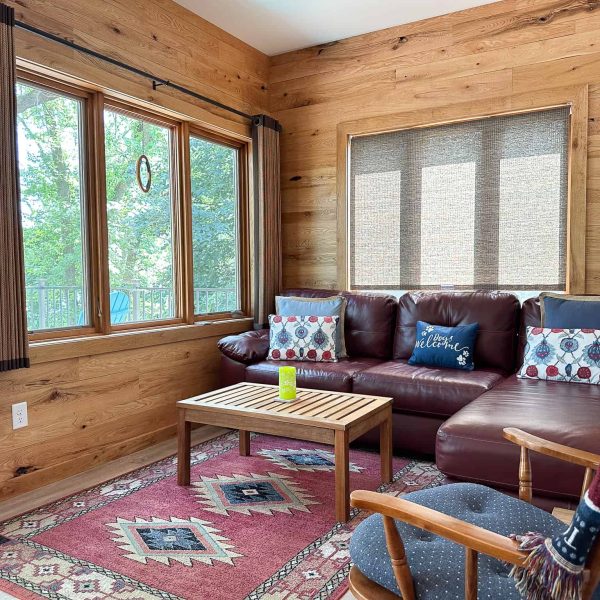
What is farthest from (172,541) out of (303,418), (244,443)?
(244,443)

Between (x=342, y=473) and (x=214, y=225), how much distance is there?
2.40 meters

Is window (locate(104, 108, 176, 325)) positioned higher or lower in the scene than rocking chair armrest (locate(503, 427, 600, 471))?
higher

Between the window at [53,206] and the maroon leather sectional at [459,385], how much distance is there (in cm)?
106

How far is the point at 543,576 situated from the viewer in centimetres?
90

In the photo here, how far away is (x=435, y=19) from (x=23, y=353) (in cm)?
341

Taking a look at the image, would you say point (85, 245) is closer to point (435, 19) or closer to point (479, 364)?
point (479, 364)

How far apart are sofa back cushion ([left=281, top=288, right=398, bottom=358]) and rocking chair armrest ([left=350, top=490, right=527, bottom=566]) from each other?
258cm

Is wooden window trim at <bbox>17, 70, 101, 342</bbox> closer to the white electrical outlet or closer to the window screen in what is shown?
the white electrical outlet

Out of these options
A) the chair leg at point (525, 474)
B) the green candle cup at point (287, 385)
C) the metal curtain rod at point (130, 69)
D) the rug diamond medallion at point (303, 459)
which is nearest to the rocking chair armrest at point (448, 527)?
the chair leg at point (525, 474)

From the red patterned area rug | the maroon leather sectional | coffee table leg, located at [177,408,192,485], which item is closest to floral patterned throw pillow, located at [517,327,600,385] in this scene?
the maroon leather sectional

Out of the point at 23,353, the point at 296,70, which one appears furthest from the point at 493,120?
the point at 23,353

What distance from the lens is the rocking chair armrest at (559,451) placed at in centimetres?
137

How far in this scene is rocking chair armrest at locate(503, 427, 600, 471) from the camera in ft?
4.49

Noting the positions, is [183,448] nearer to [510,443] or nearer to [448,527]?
[510,443]
